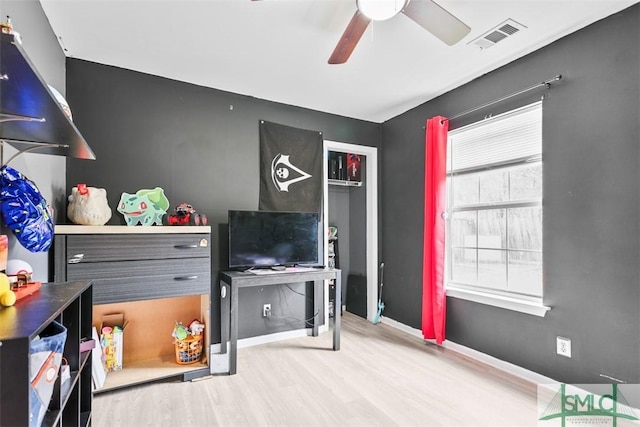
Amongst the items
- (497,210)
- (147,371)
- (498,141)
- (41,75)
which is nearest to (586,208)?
(497,210)

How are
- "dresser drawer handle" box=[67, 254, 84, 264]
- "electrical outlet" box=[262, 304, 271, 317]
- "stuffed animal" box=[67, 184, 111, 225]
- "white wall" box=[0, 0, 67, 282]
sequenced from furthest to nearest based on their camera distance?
"electrical outlet" box=[262, 304, 271, 317] → "stuffed animal" box=[67, 184, 111, 225] → "dresser drawer handle" box=[67, 254, 84, 264] → "white wall" box=[0, 0, 67, 282]

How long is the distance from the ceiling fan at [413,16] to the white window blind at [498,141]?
113 centimetres

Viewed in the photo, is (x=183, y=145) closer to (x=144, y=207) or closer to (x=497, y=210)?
Answer: (x=144, y=207)

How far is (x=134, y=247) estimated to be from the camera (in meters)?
2.22

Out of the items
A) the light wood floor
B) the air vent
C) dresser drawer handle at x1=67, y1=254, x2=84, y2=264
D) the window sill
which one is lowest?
the light wood floor

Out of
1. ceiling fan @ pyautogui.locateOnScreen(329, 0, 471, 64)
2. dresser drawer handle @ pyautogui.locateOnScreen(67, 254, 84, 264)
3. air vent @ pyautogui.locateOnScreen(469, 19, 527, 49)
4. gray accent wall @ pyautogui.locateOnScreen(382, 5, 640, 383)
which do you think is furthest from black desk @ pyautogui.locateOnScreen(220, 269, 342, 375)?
air vent @ pyautogui.locateOnScreen(469, 19, 527, 49)

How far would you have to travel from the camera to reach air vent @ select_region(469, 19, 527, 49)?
2098 mm

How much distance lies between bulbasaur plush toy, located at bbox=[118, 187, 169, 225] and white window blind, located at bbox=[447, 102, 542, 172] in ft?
8.93

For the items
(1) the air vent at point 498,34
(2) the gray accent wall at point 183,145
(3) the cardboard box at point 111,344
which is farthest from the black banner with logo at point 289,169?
(1) the air vent at point 498,34

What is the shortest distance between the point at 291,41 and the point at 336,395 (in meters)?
2.53

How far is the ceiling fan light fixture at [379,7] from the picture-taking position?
5.22ft

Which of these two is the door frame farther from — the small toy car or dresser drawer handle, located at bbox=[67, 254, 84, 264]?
dresser drawer handle, located at bbox=[67, 254, 84, 264]

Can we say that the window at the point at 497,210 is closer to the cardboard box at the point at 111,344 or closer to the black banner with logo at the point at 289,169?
the black banner with logo at the point at 289,169

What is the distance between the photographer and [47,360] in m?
0.85
